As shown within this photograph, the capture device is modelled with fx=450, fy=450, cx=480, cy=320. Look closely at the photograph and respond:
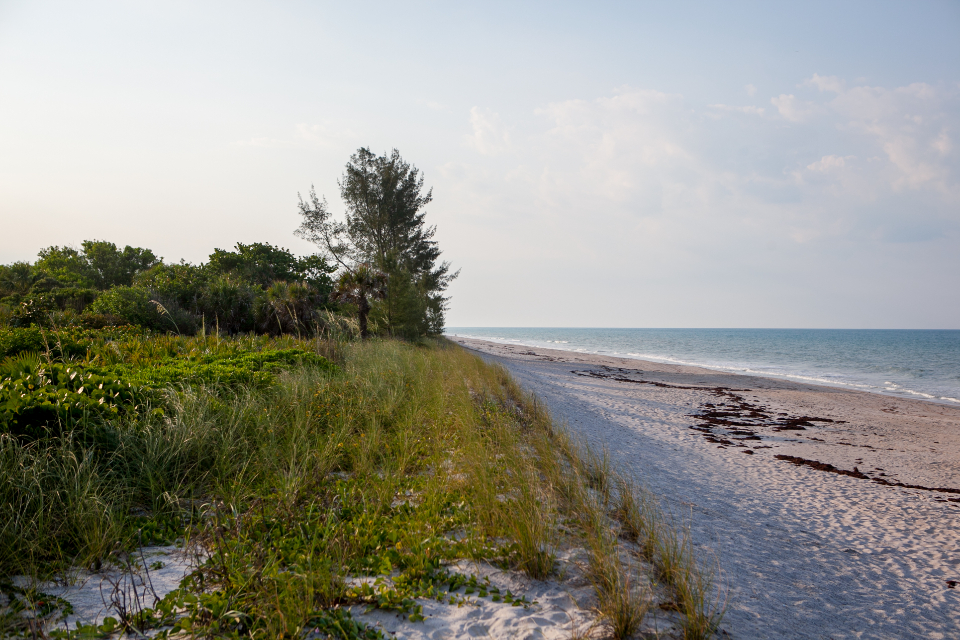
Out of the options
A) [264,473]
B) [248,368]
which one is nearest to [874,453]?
[264,473]

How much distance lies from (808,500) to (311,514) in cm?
662

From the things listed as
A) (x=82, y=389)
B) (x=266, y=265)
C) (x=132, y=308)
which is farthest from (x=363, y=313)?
(x=82, y=389)

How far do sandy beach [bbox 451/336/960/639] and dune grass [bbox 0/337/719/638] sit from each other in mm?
754

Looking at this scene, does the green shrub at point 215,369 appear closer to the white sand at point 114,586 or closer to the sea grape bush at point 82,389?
the sea grape bush at point 82,389

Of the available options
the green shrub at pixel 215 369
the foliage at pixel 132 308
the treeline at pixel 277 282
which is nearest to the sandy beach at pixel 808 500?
the green shrub at pixel 215 369

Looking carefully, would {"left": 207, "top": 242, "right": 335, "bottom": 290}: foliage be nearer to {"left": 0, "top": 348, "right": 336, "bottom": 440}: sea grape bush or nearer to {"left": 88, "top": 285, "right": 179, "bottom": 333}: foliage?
{"left": 88, "top": 285, "right": 179, "bottom": 333}: foliage

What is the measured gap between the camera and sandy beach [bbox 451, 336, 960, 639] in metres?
3.49

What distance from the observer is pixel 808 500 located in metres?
6.34

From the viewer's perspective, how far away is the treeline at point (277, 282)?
15742 mm

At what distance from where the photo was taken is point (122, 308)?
1502cm

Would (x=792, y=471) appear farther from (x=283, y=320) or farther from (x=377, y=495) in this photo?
(x=283, y=320)

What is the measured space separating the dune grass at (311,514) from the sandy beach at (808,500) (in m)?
0.75

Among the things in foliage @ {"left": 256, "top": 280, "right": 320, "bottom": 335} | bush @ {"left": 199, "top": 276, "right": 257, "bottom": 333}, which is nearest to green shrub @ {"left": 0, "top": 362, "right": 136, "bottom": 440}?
foliage @ {"left": 256, "top": 280, "right": 320, "bottom": 335}

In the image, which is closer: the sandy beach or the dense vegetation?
the dense vegetation
